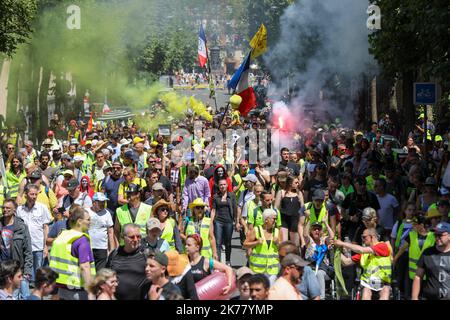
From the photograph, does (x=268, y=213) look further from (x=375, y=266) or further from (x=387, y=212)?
(x=387, y=212)

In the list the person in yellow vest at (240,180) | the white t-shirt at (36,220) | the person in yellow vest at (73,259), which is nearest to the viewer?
the person in yellow vest at (73,259)

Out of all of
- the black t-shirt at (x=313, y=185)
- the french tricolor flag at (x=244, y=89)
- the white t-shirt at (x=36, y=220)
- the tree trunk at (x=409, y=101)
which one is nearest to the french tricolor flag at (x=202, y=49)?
the tree trunk at (x=409, y=101)

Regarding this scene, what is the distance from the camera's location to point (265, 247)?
459 inches

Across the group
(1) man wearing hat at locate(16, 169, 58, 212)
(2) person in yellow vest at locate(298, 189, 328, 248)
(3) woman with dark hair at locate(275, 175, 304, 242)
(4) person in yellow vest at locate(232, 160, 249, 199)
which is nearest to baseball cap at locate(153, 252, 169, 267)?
(2) person in yellow vest at locate(298, 189, 328, 248)

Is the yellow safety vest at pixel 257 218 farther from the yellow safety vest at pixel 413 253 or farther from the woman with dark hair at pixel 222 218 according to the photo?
the yellow safety vest at pixel 413 253

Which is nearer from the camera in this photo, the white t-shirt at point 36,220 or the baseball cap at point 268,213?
the baseball cap at point 268,213

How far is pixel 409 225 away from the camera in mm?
11773

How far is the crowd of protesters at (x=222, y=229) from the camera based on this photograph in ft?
30.8

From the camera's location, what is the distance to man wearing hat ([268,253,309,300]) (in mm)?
8492

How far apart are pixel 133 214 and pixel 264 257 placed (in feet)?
6.08

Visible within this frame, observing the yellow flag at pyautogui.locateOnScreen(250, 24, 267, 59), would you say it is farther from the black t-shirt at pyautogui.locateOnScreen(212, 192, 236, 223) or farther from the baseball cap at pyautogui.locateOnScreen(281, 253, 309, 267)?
the baseball cap at pyautogui.locateOnScreen(281, 253, 309, 267)

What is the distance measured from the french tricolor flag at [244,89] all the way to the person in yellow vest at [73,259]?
37.3ft

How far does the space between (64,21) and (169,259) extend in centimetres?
3398
